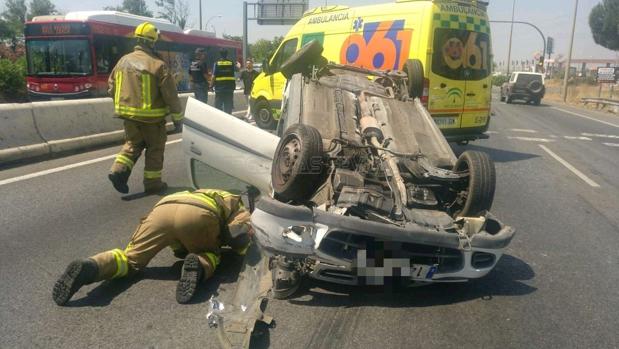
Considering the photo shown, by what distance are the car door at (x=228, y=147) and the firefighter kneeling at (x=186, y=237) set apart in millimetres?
839

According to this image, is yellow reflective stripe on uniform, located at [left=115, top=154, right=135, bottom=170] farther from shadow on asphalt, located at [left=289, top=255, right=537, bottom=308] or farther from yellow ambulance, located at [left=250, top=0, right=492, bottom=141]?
yellow ambulance, located at [left=250, top=0, right=492, bottom=141]

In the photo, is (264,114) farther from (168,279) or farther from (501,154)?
(168,279)

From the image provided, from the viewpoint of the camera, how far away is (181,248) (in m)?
4.02

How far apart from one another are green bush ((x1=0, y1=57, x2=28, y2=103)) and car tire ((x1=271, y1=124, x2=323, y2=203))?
50.6 ft

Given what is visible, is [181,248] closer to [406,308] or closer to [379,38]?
[406,308]

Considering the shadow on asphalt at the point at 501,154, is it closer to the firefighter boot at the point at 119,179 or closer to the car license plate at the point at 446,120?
the car license plate at the point at 446,120

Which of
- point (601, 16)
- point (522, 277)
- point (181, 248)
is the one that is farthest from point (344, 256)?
point (601, 16)

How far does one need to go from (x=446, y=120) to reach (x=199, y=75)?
590 cm

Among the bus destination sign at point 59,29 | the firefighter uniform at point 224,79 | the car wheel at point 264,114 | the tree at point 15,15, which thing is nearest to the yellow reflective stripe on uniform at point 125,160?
the car wheel at point 264,114

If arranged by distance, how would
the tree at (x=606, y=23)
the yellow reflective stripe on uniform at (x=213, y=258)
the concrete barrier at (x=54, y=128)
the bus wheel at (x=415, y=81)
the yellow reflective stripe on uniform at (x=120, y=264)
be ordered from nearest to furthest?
the yellow reflective stripe on uniform at (x=120, y=264) → the yellow reflective stripe on uniform at (x=213, y=258) → the bus wheel at (x=415, y=81) → the concrete barrier at (x=54, y=128) → the tree at (x=606, y=23)

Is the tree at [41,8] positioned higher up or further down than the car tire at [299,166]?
higher up

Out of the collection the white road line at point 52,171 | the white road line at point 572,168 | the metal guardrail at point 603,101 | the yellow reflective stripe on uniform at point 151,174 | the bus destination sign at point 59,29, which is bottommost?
the metal guardrail at point 603,101

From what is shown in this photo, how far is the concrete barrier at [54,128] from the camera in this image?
25.5 ft

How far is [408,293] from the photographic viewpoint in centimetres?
377
